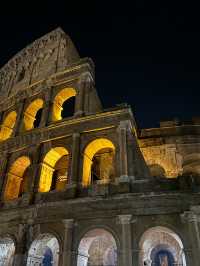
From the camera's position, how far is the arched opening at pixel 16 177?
14641mm

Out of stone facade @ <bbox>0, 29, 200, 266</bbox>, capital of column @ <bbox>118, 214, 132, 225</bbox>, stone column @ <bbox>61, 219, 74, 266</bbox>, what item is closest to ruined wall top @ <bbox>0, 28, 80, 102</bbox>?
stone facade @ <bbox>0, 29, 200, 266</bbox>

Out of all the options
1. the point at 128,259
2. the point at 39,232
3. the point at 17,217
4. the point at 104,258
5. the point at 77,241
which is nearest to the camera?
the point at 128,259

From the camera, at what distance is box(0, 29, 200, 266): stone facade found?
1047 centimetres

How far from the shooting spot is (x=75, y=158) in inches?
508

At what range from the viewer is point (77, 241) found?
10.9 metres

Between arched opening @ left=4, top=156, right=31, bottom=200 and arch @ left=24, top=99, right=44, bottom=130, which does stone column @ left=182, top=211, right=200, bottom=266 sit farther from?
arch @ left=24, top=99, right=44, bottom=130

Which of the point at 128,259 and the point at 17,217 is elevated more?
the point at 17,217

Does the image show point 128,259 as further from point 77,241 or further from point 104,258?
point 104,258

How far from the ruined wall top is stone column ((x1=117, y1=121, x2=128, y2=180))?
21.1ft

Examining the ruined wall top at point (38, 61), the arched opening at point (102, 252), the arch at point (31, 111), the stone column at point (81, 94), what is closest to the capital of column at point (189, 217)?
the arched opening at point (102, 252)

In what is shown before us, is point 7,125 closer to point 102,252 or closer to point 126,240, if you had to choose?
point 102,252

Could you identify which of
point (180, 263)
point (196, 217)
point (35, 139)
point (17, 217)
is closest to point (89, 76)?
point (35, 139)

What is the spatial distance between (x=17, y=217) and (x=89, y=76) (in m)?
8.39

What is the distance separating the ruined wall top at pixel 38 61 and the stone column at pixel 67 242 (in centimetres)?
954
